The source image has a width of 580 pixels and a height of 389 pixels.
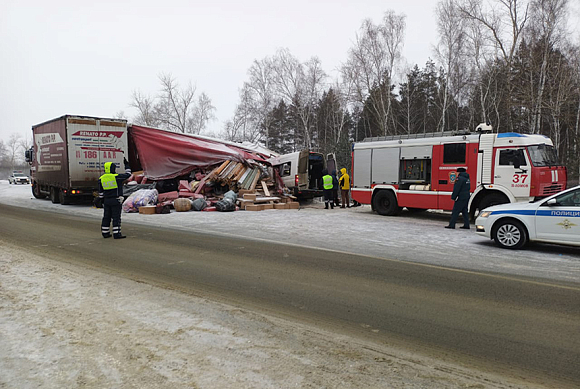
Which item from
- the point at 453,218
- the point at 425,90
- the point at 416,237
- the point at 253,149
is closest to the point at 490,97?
the point at 425,90

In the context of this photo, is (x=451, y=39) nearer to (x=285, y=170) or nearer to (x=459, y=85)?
(x=459, y=85)

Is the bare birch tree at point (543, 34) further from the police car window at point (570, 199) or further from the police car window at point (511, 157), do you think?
the police car window at point (570, 199)

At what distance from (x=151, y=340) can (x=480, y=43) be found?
3414 cm

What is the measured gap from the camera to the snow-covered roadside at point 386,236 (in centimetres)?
719

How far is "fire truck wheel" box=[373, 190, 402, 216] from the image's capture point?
14.6 m

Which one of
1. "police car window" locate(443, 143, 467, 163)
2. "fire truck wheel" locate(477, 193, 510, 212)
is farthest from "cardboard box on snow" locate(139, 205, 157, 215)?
"fire truck wheel" locate(477, 193, 510, 212)

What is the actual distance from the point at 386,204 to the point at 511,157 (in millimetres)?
4630

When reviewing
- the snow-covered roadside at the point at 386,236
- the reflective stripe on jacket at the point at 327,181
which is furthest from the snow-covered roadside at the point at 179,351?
the reflective stripe on jacket at the point at 327,181

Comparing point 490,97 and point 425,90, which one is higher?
point 425,90

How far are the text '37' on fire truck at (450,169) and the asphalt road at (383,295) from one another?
6.69m

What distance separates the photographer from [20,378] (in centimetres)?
303

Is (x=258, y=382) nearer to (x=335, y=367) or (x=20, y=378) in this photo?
(x=335, y=367)

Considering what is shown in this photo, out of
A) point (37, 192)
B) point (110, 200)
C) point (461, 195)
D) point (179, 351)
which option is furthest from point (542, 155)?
point (37, 192)

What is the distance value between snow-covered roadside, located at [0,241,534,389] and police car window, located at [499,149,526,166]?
1022 centimetres
